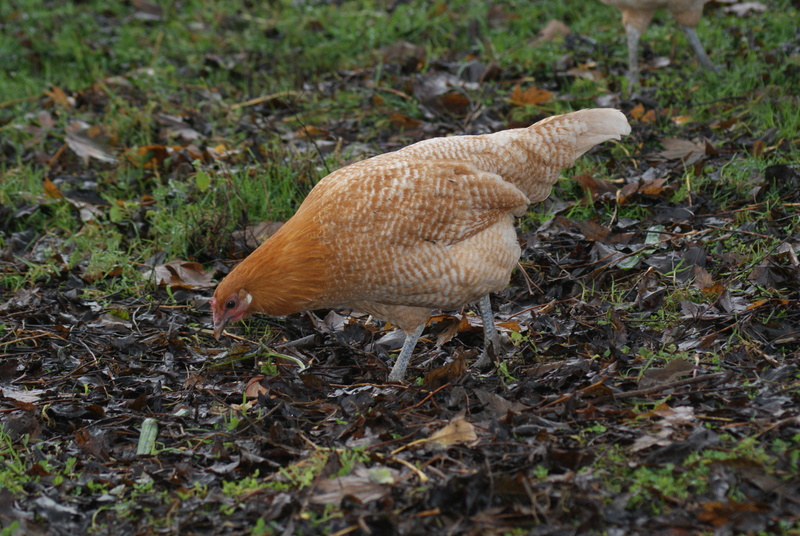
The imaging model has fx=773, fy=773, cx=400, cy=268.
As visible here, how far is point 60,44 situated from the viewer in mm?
9391

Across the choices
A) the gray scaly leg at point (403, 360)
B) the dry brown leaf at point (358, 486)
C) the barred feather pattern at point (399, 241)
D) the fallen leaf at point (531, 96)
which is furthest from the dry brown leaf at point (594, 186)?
the dry brown leaf at point (358, 486)

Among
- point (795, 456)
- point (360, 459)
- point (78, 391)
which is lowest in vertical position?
point (78, 391)

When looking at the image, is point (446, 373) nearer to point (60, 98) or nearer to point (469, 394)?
point (469, 394)

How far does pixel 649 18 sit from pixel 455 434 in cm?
551

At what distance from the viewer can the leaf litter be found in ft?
10.2

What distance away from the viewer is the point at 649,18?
295 inches

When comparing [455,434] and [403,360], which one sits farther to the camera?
[403,360]

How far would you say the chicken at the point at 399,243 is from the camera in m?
4.04

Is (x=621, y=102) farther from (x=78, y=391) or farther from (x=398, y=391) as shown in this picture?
(x=78, y=391)

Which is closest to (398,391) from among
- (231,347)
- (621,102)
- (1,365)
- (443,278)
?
(443,278)

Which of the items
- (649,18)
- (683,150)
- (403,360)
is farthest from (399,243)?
(649,18)

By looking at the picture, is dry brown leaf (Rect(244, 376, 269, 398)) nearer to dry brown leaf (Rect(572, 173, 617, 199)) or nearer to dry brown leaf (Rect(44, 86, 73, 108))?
dry brown leaf (Rect(572, 173, 617, 199))

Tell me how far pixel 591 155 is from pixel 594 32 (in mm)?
2697

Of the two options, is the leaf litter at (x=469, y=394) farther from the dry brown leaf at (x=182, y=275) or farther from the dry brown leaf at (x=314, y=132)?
the dry brown leaf at (x=314, y=132)
